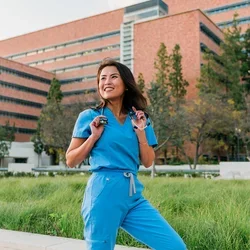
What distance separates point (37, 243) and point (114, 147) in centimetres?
247

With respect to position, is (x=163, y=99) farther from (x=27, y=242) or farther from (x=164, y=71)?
(x=27, y=242)

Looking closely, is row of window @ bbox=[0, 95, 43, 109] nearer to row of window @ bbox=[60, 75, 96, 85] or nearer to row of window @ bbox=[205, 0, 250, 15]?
row of window @ bbox=[60, 75, 96, 85]

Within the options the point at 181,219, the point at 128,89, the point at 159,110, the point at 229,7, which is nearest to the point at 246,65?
the point at 159,110

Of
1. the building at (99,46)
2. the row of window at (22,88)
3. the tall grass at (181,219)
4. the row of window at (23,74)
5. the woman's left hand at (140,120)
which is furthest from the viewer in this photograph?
the row of window at (23,74)

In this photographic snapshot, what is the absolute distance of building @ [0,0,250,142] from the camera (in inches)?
1961

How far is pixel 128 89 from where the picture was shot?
88.4 inches

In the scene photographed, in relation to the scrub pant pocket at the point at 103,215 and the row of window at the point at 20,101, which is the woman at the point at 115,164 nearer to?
the scrub pant pocket at the point at 103,215

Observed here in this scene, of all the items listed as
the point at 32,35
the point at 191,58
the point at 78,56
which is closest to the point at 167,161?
the point at 191,58

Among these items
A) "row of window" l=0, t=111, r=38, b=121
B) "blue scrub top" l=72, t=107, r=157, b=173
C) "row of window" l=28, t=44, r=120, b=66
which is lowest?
"blue scrub top" l=72, t=107, r=157, b=173

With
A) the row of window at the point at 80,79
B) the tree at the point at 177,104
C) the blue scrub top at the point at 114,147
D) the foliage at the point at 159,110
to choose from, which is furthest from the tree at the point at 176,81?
the blue scrub top at the point at 114,147

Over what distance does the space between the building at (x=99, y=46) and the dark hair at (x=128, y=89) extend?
44.5 meters

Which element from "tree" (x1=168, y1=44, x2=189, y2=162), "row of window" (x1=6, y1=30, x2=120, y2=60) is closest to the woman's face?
"tree" (x1=168, y1=44, x2=189, y2=162)

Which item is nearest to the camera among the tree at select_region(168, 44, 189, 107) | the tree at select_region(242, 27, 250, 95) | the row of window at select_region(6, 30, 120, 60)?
the tree at select_region(168, 44, 189, 107)

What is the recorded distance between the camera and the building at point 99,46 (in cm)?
4981
